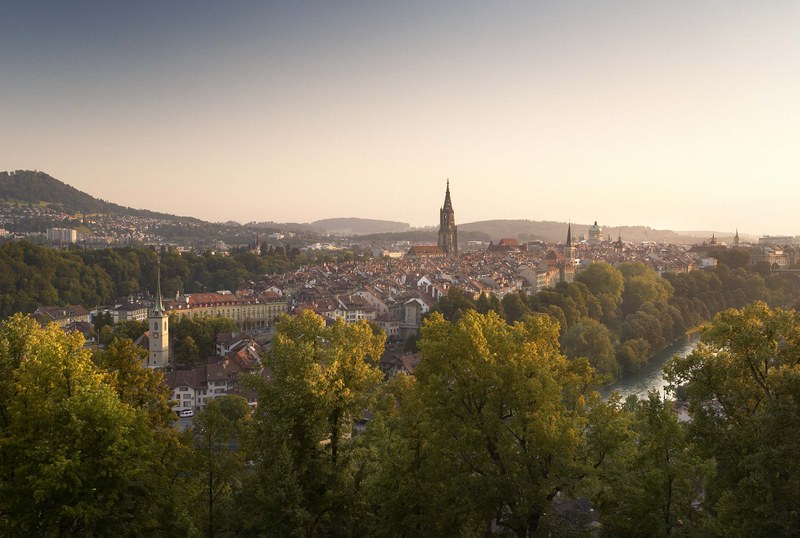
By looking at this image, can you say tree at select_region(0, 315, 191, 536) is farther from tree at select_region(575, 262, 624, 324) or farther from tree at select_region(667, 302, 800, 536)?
tree at select_region(575, 262, 624, 324)

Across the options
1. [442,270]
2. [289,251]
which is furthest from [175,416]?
[289,251]

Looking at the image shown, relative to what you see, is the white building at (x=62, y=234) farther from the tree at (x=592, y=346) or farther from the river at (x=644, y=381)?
the river at (x=644, y=381)

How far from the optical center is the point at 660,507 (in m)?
10.0

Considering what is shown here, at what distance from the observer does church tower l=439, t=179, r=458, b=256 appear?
13088 centimetres

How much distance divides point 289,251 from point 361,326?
109m

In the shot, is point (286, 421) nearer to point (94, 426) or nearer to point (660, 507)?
point (94, 426)

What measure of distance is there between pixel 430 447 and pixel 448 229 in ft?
399

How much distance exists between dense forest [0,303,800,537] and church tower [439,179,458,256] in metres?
118

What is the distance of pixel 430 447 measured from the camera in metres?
11.6

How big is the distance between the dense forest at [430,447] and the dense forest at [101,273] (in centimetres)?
5924

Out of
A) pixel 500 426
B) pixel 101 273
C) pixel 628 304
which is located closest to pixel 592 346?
pixel 628 304

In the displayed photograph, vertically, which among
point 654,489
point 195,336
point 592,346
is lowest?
point 195,336

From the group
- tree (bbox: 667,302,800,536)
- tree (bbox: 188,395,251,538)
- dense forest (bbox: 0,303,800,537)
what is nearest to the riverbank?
tree (bbox: 667,302,800,536)

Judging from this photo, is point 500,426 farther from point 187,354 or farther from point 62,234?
point 62,234
